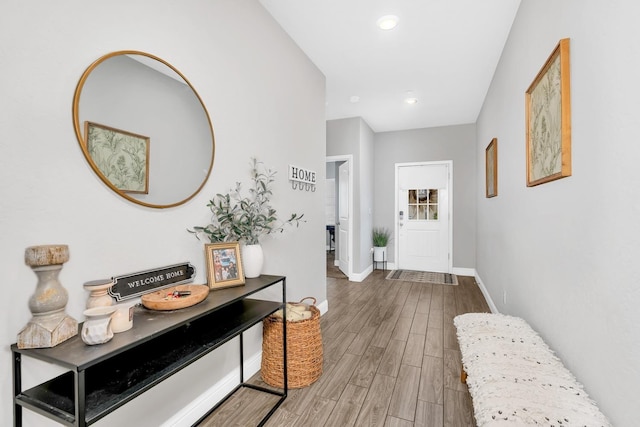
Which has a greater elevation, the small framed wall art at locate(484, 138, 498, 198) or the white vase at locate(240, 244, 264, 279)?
the small framed wall art at locate(484, 138, 498, 198)

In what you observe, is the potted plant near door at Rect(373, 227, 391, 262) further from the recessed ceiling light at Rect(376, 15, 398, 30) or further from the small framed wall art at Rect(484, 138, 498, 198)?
the recessed ceiling light at Rect(376, 15, 398, 30)

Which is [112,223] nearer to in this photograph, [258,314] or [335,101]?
[258,314]

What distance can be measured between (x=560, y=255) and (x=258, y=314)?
152cm

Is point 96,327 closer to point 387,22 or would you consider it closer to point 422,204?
point 387,22

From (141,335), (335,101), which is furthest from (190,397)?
(335,101)

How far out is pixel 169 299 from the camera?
126cm

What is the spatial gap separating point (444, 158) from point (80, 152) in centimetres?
517

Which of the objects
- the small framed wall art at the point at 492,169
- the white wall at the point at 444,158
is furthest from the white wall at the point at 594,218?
the white wall at the point at 444,158

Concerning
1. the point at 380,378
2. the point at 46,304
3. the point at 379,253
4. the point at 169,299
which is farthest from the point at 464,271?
the point at 46,304

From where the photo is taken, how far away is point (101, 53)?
1.18 m

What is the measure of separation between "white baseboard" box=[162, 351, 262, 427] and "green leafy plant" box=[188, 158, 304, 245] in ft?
2.76

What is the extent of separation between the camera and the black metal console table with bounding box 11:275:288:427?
2.78 feet

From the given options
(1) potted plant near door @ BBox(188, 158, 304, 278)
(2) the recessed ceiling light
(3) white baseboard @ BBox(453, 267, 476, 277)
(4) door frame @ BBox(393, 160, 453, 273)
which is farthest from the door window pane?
(1) potted plant near door @ BBox(188, 158, 304, 278)

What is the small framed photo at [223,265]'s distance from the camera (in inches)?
62.2
